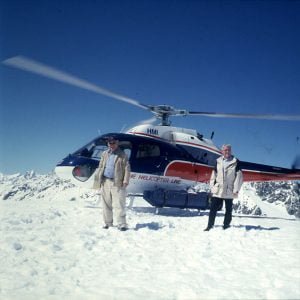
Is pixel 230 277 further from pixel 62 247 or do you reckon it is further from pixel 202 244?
pixel 62 247

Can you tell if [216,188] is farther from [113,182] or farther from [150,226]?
[113,182]

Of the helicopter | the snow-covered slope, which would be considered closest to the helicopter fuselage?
the helicopter

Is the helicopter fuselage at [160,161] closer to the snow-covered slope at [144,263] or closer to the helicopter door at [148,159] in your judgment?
the helicopter door at [148,159]

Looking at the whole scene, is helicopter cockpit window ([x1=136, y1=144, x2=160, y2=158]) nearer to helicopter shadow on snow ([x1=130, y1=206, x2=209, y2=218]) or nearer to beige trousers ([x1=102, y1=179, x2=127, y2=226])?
helicopter shadow on snow ([x1=130, y1=206, x2=209, y2=218])

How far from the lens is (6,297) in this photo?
3.26 meters

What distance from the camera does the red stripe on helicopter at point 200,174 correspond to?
12.1 m

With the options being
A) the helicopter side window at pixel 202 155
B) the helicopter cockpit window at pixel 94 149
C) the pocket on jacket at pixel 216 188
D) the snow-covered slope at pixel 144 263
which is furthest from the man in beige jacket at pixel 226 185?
the helicopter side window at pixel 202 155

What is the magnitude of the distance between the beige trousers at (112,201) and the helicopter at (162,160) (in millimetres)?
3624

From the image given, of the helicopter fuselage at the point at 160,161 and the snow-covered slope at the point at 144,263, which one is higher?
the helicopter fuselage at the point at 160,161

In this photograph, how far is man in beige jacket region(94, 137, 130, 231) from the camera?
7320 millimetres

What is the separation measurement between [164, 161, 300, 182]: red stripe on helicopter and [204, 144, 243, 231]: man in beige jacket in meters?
4.45

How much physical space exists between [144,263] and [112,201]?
303cm

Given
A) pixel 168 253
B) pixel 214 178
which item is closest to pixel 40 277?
pixel 168 253

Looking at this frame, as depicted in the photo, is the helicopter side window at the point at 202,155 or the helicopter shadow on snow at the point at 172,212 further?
the helicopter side window at the point at 202,155
